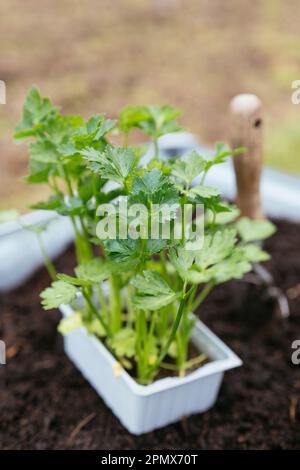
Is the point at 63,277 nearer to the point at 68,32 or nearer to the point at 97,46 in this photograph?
the point at 97,46

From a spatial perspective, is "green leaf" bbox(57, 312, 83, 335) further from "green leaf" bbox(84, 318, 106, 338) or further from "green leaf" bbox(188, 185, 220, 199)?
"green leaf" bbox(188, 185, 220, 199)

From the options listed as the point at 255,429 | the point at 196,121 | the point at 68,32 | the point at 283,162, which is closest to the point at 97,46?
the point at 68,32

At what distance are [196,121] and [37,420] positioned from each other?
159 centimetres

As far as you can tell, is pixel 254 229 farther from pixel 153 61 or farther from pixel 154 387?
pixel 153 61

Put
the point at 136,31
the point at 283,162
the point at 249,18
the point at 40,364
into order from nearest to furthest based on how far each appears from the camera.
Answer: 1. the point at 40,364
2. the point at 283,162
3. the point at 136,31
4. the point at 249,18

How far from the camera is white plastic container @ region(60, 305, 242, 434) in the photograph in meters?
0.81

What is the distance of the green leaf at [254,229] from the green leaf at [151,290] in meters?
0.29

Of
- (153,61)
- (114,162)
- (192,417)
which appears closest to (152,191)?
(114,162)

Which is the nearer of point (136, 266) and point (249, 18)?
point (136, 266)

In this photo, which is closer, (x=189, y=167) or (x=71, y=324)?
(x=189, y=167)

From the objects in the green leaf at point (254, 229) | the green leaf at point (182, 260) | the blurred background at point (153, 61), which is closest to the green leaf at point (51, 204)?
the green leaf at point (182, 260)

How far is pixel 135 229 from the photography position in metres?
0.68

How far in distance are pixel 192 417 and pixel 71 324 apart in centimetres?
25

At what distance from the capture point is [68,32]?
2.95 metres
